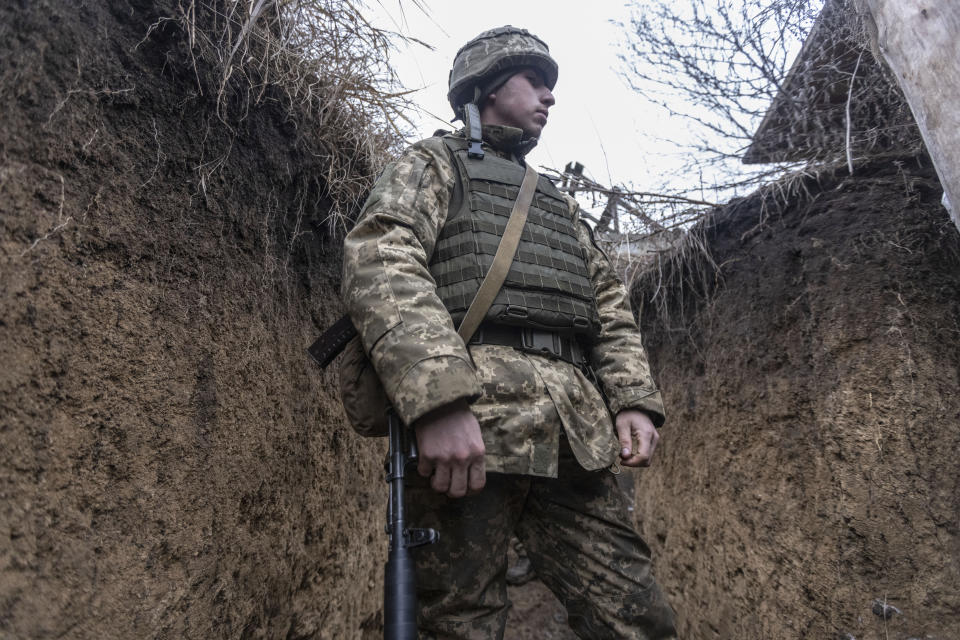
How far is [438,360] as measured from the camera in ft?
4.05

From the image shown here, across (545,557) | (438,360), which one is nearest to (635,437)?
(545,557)

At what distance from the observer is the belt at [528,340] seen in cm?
148

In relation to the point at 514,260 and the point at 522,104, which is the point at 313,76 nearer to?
the point at 522,104

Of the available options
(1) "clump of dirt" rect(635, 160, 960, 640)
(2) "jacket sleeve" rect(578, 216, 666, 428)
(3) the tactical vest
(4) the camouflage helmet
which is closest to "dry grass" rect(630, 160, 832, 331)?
(1) "clump of dirt" rect(635, 160, 960, 640)

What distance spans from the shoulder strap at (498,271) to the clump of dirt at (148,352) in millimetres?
707

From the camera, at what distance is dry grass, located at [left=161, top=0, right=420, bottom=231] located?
1691 millimetres


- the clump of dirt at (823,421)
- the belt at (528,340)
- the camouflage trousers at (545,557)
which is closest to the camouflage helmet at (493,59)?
the belt at (528,340)

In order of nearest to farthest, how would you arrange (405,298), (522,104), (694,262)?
(405,298) → (522,104) → (694,262)

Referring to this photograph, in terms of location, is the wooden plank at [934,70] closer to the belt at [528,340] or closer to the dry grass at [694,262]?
the dry grass at [694,262]

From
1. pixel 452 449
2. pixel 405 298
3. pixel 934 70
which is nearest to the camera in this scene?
pixel 452 449

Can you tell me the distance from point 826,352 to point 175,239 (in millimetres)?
2358

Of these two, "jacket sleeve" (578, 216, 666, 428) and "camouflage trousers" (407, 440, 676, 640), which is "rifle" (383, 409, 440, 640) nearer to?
"camouflage trousers" (407, 440, 676, 640)

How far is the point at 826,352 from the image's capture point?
2.33 metres

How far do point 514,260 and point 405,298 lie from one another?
0.37 meters
